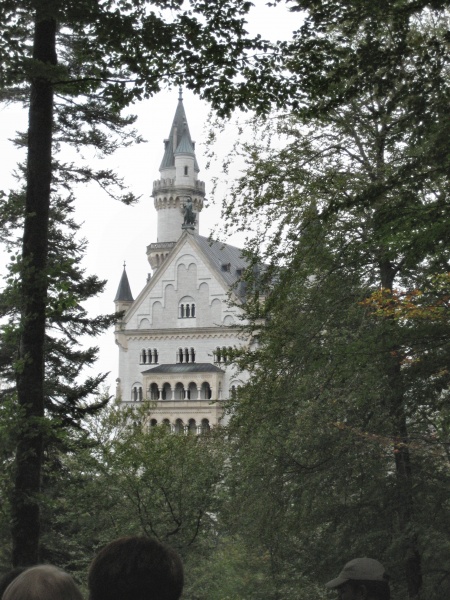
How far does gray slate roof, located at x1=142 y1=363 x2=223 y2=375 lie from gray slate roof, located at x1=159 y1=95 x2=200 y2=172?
24.1 metres

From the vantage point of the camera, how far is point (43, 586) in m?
3.40

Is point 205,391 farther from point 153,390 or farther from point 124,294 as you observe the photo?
point 124,294

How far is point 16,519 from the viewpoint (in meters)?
10.1

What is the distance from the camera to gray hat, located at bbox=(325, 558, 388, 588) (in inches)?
208

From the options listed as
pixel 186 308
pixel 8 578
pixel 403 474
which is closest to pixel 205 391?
pixel 186 308

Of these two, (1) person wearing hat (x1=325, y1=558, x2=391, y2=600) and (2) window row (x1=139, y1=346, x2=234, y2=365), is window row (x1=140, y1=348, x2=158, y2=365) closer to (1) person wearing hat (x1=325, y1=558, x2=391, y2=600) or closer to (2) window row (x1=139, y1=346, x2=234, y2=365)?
(2) window row (x1=139, y1=346, x2=234, y2=365)

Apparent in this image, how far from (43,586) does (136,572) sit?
30cm

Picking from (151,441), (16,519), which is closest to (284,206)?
(16,519)

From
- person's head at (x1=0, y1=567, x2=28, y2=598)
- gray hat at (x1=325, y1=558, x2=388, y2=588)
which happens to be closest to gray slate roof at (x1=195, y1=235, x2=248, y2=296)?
gray hat at (x1=325, y1=558, x2=388, y2=588)

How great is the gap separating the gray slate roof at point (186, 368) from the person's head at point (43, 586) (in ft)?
282

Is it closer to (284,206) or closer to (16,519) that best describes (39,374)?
(16,519)

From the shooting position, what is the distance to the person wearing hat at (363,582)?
5.28 meters

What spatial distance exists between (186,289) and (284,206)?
72725mm

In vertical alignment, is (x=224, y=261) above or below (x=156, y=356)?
above
